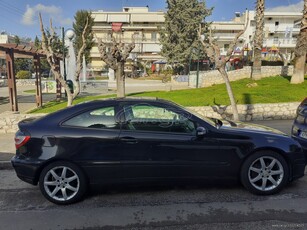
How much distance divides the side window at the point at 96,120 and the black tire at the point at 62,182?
57 cm

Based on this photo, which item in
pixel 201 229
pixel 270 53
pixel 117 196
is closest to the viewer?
pixel 201 229

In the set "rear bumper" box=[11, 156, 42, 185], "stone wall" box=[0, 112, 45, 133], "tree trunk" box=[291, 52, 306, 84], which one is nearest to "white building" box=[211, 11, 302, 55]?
"tree trunk" box=[291, 52, 306, 84]

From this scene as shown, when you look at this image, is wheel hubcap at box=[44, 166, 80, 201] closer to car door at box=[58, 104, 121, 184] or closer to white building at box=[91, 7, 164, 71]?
car door at box=[58, 104, 121, 184]

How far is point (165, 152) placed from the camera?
3916 millimetres

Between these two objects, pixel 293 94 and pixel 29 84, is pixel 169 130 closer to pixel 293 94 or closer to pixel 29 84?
pixel 293 94

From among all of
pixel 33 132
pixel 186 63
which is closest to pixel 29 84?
pixel 186 63

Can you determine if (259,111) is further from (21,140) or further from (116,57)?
(21,140)

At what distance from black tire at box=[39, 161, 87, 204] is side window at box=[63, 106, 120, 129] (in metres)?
0.57

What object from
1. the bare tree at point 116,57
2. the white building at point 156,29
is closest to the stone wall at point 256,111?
the bare tree at point 116,57

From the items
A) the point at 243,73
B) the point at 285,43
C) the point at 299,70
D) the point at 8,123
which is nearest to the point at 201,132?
the point at 8,123

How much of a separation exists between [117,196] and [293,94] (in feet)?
33.4

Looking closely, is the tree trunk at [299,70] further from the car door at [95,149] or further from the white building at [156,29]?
the white building at [156,29]

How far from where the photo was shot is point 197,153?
394 centimetres

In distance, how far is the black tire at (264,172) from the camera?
4.03 meters
